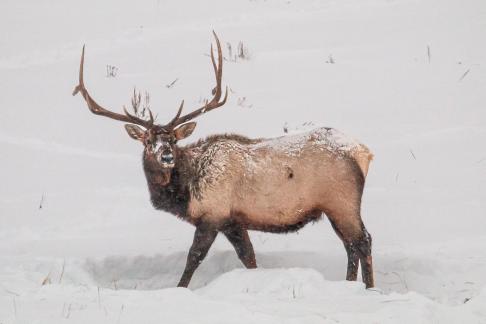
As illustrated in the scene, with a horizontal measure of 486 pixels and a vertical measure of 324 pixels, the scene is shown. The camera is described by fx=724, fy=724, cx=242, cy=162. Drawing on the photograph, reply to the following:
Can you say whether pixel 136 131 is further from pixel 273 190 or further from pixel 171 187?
pixel 273 190

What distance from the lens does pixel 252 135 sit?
30.8 ft

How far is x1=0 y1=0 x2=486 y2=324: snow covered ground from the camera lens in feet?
15.3

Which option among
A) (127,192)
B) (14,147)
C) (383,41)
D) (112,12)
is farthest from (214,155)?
(112,12)

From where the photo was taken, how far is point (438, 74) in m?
10.8

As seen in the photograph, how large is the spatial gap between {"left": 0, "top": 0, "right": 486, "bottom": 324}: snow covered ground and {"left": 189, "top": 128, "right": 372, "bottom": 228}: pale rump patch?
30.1 inches

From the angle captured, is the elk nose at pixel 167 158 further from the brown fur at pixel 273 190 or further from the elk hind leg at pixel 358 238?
the elk hind leg at pixel 358 238

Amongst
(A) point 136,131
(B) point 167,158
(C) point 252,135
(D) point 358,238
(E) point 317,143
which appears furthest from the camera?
(C) point 252,135

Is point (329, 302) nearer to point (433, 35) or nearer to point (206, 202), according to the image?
point (206, 202)

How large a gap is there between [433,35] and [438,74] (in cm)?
139

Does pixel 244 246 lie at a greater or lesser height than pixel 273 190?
lesser

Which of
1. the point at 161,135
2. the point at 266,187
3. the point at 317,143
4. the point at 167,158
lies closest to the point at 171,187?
the point at 167,158

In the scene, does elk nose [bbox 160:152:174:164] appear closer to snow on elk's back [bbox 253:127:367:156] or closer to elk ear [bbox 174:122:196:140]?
elk ear [bbox 174:122:196:140]

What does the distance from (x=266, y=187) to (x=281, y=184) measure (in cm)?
14

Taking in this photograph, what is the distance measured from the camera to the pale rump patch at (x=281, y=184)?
253 inches
